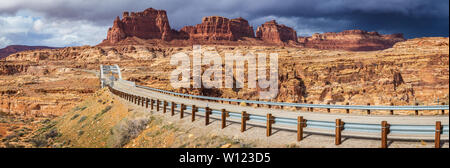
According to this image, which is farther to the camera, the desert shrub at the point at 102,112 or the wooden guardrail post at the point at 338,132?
the desert shrub at the point at 102,112

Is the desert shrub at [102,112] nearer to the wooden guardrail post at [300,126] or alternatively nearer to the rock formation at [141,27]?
the wooden guardrail post at [300,126]

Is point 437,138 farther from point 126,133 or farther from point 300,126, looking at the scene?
point 126,133

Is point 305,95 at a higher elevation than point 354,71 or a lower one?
lower

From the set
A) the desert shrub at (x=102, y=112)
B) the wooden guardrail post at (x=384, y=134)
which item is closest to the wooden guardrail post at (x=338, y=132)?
the wooden guardrail post at (x=384, y=134)

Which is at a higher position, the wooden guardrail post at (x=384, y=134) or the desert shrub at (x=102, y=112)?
the wooden guardrail post at (x=384, y=134)

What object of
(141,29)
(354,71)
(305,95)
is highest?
(141,29)
